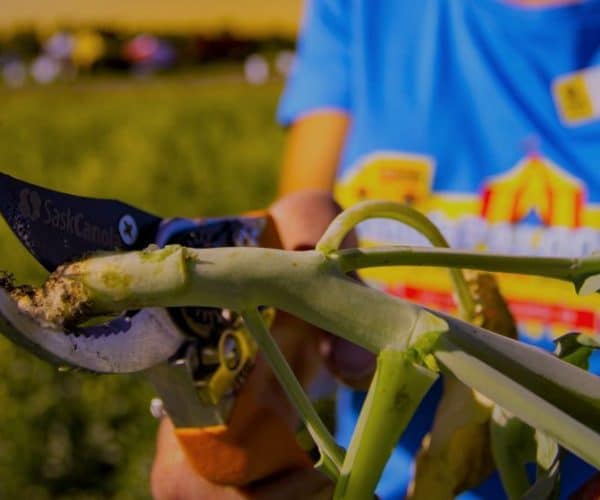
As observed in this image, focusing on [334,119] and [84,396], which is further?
[84,396]

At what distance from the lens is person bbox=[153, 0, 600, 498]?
890 millimetres

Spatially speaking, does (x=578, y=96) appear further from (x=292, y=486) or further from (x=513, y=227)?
(x=292, y=486)

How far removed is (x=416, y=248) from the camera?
1.44 ft

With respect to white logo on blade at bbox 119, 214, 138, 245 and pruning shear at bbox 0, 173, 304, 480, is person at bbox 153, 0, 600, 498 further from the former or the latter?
white logo on blade at bbox 119, 214, 138, 245

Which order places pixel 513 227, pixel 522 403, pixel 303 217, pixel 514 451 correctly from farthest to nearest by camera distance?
pixel 513 227
pixel 303 217
pixel 514 451
pixel 522 403

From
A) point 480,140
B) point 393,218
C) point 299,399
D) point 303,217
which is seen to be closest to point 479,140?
point 480,140

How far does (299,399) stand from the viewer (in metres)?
0.43

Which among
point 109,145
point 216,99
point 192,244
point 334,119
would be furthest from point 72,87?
point 192,244

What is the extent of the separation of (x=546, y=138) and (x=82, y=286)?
61 cm

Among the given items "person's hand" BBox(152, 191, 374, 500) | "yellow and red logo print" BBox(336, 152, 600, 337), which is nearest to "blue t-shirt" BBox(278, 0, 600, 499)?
"yellow and red logo print" BBox(336, 152, 600, 337)

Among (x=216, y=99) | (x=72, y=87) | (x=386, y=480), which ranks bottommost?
(x=72, y=87)

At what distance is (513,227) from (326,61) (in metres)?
0.30

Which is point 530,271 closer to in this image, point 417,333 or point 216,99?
point 417,333

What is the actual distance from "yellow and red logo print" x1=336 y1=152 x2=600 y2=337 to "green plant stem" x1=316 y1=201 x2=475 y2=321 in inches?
12.7
